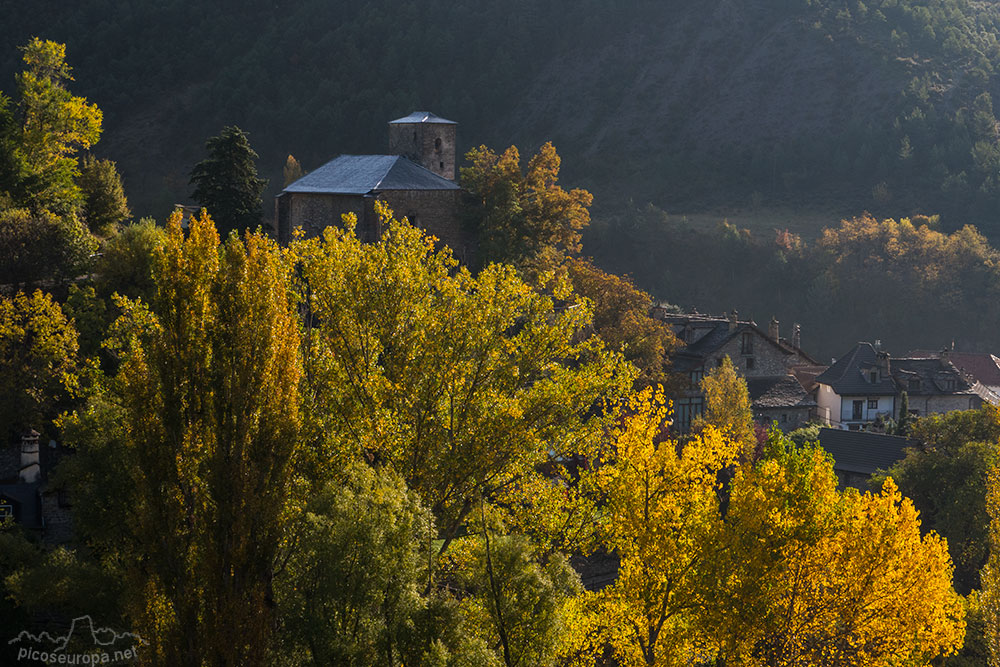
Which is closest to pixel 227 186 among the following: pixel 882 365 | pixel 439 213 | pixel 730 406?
pixel 439 213

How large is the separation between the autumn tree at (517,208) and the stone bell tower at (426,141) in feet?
14.7

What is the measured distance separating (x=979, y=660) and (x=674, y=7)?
11412 cm

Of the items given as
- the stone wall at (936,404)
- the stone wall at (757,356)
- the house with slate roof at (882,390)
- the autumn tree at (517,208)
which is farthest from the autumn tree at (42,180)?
the stone wall at (936,404)

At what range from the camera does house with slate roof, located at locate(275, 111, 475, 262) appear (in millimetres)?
46438

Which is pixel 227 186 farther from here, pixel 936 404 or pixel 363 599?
pixel 936 404

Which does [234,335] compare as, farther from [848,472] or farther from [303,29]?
[303,29]

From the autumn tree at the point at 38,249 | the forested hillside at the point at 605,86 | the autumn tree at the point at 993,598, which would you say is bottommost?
the autumn tree at the point at 993,598

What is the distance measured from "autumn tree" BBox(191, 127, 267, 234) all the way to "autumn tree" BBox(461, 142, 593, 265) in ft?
31.2

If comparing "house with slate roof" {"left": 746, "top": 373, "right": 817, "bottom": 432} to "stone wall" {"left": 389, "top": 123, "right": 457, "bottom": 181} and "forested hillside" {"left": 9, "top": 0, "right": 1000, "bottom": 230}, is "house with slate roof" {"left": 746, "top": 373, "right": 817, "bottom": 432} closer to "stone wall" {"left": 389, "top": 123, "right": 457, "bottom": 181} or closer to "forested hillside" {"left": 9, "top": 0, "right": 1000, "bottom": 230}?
"stone wall" {"left": 389, "top": 123, "right": 457, "bottom": 181}

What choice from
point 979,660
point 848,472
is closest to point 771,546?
point 979,660

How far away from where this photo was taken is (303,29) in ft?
407

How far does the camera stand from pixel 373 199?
150ft

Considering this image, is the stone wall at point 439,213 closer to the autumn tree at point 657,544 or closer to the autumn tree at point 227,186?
the autumn tree at point 227,186

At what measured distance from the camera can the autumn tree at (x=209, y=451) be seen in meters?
16.6
